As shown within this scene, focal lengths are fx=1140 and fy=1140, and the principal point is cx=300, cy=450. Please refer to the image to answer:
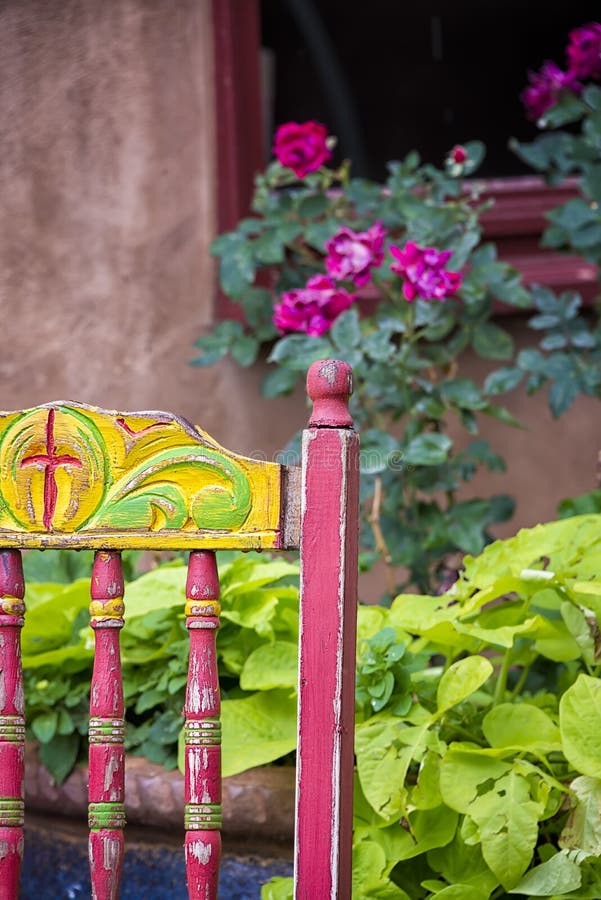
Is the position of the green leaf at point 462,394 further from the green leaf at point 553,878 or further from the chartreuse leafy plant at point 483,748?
the green leaf at point 553,878

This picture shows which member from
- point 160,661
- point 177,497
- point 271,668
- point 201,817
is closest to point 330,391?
point 177,497

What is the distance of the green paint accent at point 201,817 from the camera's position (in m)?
1.00

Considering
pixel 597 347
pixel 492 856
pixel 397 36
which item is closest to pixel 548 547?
pixel 492 856

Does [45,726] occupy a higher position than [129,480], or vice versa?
[129,480]

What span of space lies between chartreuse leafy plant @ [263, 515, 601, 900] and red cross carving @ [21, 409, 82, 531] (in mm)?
520

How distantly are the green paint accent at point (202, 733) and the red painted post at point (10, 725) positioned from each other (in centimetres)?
17

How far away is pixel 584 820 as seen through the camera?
1.26 meters

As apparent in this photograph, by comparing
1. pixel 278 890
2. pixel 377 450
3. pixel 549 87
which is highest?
pixel 549 87

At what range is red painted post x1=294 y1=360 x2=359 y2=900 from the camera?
963 mm

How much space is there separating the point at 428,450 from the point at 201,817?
1.19 m

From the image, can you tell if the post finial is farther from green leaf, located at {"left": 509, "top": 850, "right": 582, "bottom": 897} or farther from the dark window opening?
the dark window opening

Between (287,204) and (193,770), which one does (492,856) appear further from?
(287,204)

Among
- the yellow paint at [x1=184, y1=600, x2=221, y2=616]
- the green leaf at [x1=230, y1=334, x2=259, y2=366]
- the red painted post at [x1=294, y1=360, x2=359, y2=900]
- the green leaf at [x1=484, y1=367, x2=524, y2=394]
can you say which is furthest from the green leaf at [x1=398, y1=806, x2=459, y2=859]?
the green leaf at [x1=230, y1=334, x2=259, y2=366]

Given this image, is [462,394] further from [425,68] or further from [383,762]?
[425,68]
